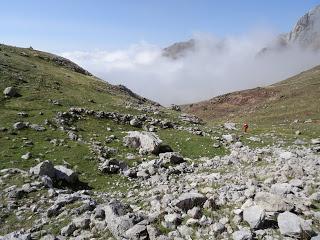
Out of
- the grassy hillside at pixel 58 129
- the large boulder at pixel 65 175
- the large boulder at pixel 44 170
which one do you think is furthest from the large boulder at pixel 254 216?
the large boulder at pixel 65 175

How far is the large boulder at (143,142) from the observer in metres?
35.9

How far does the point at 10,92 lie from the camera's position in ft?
161

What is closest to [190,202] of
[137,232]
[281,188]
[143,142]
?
[137,232]

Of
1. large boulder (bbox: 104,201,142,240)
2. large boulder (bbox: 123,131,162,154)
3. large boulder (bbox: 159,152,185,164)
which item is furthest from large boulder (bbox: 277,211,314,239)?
large boulder (bbox: 123,131,162,154)

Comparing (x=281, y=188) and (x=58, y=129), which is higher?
(x=58, y=129)

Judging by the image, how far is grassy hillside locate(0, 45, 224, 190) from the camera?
104ft

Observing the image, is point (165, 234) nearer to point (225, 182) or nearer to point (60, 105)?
point (225, 182)

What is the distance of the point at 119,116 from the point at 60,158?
15.8m

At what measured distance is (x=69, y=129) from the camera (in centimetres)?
4022

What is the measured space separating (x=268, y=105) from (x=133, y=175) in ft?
253

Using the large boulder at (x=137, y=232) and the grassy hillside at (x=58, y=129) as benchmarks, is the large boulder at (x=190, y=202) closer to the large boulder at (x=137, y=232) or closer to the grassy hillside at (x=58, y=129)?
the large boulder at (x=137, y=232)

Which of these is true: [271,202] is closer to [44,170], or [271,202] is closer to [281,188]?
[281,188]

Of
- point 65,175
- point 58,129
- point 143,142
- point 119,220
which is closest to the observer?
point 119,220

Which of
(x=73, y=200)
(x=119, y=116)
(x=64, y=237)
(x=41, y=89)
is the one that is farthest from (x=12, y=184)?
(x=41, y=89)
